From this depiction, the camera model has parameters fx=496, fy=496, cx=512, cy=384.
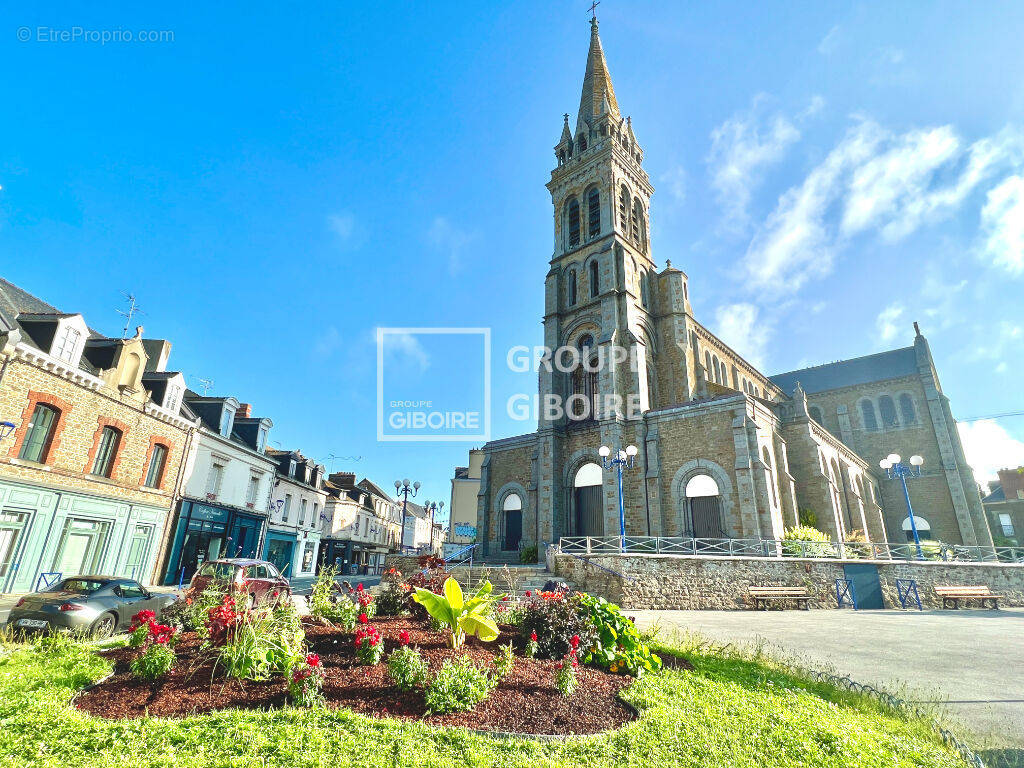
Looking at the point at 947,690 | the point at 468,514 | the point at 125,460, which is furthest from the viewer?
the point at 468,514

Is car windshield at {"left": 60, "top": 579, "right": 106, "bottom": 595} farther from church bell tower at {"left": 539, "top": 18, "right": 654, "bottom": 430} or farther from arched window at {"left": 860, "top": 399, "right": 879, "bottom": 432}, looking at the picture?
arched window at {"left": 860, "top": 399, "right": 879, "bottom": 432}

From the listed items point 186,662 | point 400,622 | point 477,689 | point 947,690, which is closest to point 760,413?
point 947,690

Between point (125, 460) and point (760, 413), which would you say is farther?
point (760, 413)

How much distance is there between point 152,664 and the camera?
5.35 meters

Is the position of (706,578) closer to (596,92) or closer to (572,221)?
(572,221)

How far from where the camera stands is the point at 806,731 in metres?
4.64

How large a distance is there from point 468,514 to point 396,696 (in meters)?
38.3

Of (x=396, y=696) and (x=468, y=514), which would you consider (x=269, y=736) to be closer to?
(x=396, y=696)

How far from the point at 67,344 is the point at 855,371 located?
50565 mm

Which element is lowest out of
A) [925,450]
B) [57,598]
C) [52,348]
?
[57,598]

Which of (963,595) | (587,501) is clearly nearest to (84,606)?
(587,501)

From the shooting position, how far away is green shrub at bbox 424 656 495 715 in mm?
4777

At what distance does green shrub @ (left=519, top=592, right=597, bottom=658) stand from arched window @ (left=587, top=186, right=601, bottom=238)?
87.1 feet

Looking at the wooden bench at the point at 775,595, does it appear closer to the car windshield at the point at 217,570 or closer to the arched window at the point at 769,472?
the arched window at the point at 769,472
